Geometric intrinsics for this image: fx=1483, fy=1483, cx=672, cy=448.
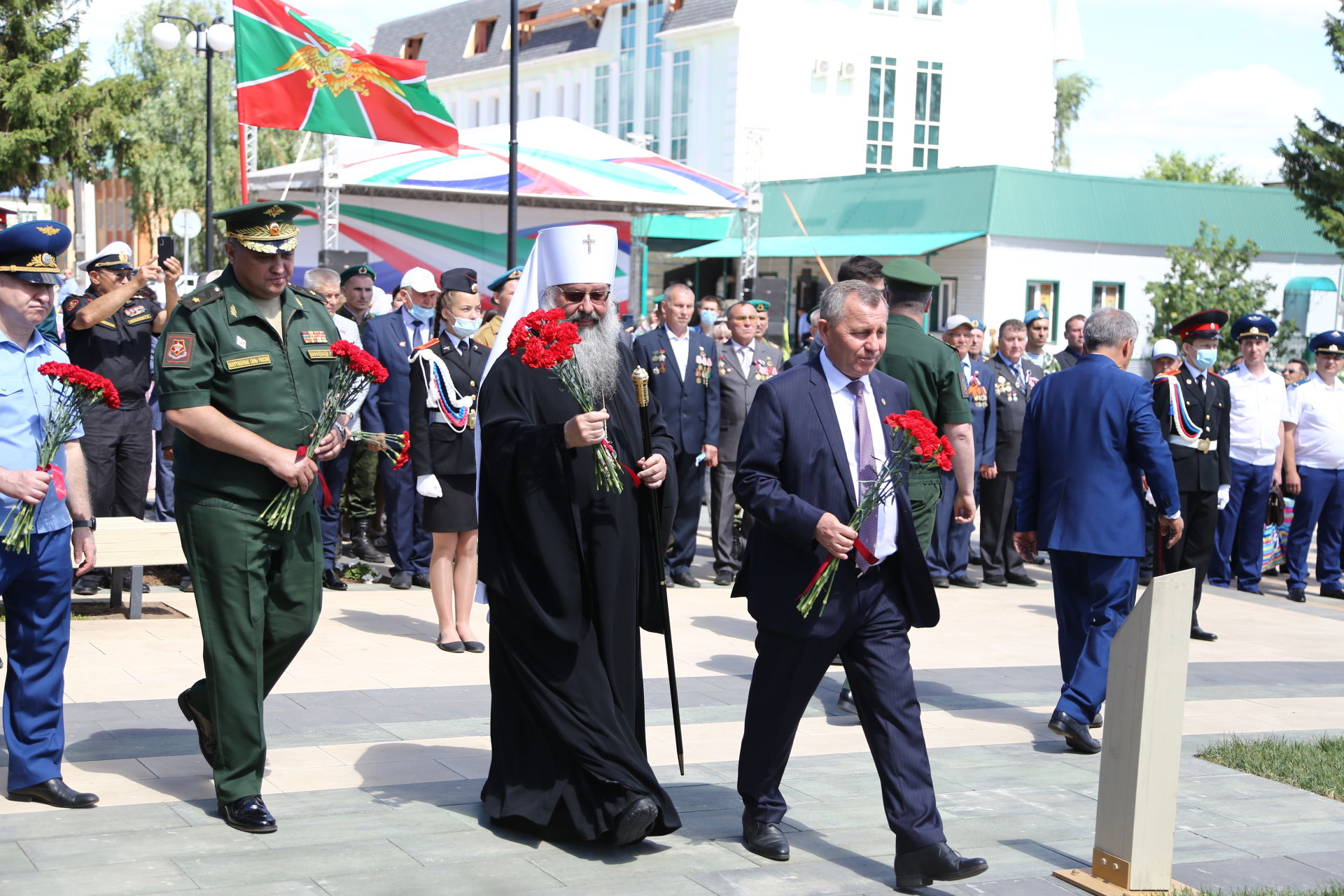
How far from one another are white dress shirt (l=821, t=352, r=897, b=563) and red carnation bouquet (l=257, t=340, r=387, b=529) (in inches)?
65.9

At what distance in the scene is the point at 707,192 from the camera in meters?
26.1

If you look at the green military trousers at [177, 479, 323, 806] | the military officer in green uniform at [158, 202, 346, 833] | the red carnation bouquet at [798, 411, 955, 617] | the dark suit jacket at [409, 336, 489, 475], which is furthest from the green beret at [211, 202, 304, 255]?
the dark suit jacket at [409, 336, 489, 475]

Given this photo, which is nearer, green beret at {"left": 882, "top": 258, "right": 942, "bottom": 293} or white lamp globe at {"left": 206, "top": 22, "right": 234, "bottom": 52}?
green beret at {"left": 882, "top": 258, "right": 942, "bottom": 293}

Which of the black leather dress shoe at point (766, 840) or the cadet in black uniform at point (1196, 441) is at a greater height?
the cadet in black uniform at point (1196, 441)

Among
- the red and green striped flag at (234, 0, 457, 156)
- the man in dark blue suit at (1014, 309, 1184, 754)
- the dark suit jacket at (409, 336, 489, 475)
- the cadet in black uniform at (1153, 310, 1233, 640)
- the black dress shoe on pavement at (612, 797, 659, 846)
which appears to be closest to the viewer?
the black dress shoe on pavement at (612, 797, 659, 846)

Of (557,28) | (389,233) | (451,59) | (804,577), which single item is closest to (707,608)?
(804,577)

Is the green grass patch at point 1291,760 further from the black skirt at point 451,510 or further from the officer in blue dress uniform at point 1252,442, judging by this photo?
the officer in blue dress uniform at point 1252,442

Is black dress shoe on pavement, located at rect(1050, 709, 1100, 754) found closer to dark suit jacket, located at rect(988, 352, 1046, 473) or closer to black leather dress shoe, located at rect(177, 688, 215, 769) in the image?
black leather dress shoe, located at rect(177, 688, 215, 769)

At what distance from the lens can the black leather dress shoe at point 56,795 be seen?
17.4ft

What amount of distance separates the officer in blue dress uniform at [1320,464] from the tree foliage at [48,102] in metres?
25.9

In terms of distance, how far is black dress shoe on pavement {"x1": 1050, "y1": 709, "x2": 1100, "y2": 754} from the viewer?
681 centimetres

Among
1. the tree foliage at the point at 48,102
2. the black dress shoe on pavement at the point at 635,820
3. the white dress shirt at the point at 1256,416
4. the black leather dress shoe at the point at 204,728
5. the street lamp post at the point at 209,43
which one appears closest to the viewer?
the black dress shoe on pavement at the point at 635,820

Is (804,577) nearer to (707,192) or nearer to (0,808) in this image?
(0,808)


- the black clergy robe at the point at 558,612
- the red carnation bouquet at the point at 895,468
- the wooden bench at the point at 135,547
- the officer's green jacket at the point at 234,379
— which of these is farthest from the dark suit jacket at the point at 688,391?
the red carnation bouquet at the point at 895,468
